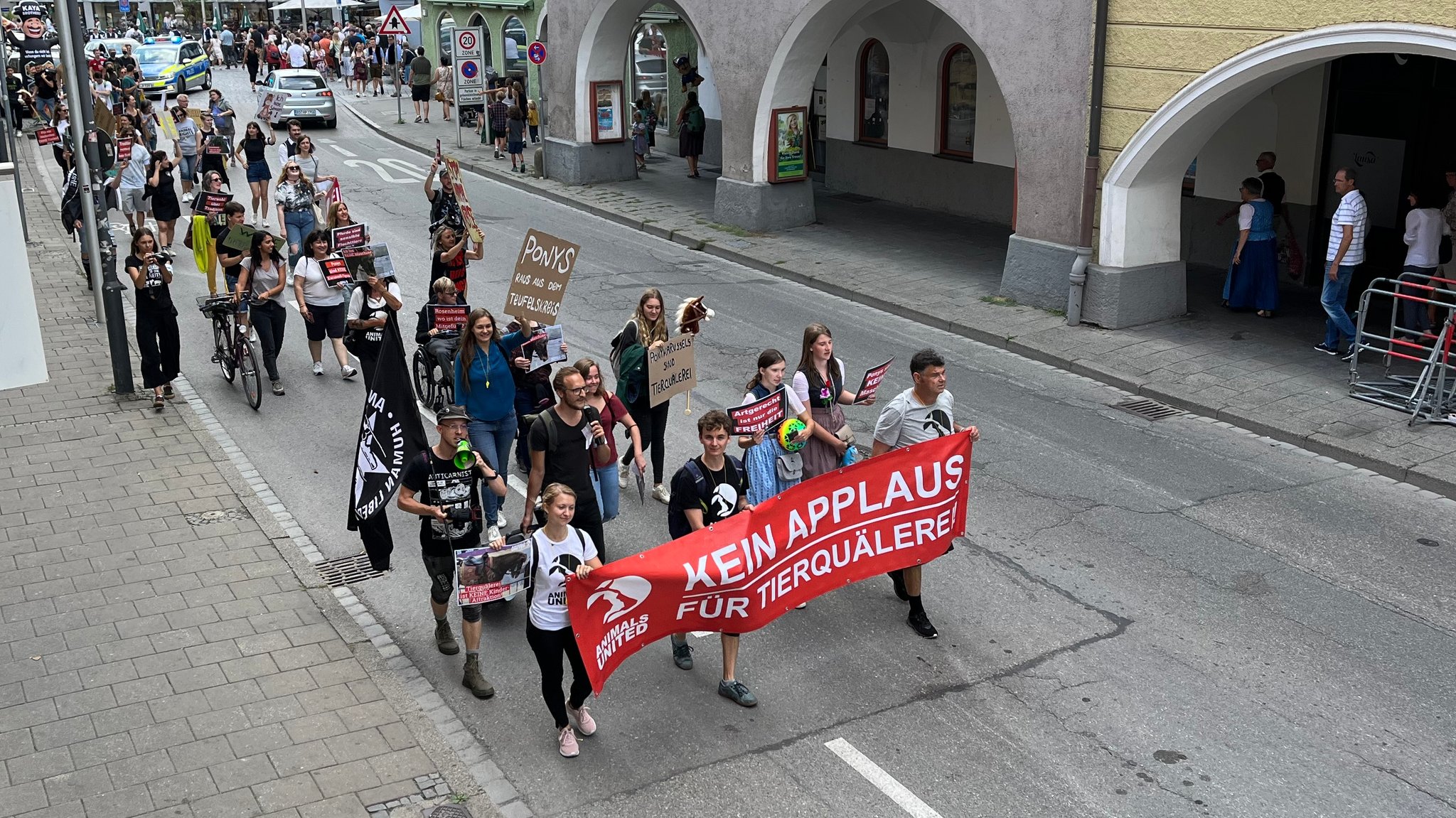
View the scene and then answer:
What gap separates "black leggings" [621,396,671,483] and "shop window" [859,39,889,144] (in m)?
15.5

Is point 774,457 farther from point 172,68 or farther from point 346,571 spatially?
point 172,68

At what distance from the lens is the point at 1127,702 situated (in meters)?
7.34

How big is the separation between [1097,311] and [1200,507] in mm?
5706

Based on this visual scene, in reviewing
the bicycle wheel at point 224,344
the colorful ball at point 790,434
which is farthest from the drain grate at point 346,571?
the bicycle wheel at point 224,344

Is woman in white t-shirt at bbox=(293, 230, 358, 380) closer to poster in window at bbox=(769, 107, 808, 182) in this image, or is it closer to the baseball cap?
the baseball cap

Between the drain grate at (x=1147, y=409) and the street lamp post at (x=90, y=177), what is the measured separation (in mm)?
9785

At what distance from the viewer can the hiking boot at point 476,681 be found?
24.6ft

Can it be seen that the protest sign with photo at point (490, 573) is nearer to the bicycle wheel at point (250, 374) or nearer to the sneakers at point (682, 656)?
the sneakers at point (682, 656)

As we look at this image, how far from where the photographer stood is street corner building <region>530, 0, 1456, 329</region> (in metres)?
13.9

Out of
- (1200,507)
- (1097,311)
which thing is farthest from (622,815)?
(1097,311)

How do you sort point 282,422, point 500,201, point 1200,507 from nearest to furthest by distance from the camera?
point 1200,507 → point 282,422 → point 500,201

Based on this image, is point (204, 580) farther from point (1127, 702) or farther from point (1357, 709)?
point (1357, 709)

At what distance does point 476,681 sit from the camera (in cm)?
755

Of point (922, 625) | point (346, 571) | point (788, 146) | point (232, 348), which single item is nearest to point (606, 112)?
point (788, 146)
